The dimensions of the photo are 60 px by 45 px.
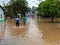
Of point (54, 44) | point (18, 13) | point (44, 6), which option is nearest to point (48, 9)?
point (44, 6)

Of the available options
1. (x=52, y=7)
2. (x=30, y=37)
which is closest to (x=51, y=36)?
(x=30, y=37)

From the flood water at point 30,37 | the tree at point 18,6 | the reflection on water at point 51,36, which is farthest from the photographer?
the tree at point 18,6

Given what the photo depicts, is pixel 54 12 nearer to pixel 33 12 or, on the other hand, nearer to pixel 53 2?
pixel 53 2

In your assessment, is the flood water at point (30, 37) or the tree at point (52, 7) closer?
the flood water at point (30, 37)

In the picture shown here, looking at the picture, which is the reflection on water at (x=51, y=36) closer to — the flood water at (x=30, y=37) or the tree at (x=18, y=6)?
the flood water at (x=30, y=37)

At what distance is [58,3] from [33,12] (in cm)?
9732

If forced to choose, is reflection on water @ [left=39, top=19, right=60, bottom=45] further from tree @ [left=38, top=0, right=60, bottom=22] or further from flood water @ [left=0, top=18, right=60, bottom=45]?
tree @ [left=38, top=0, right=60, bottom=22]

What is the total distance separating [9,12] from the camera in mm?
71125

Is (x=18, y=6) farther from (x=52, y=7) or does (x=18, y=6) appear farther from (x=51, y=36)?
(x=51, y=36)

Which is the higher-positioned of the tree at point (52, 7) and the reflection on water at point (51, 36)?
the tree at point (52, 7)

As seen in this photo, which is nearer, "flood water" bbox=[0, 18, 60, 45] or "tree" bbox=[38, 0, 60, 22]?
"flood water" bbox=[0, 18, 60, 45]

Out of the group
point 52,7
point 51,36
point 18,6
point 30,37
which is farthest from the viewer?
point 18,6

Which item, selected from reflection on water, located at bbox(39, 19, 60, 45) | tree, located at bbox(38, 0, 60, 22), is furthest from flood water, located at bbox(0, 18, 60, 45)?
tree, located at bbox(38, 0, 60, 22)

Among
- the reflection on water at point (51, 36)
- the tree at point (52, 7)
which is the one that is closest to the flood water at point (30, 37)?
the reflection on water at point (51, 36)
